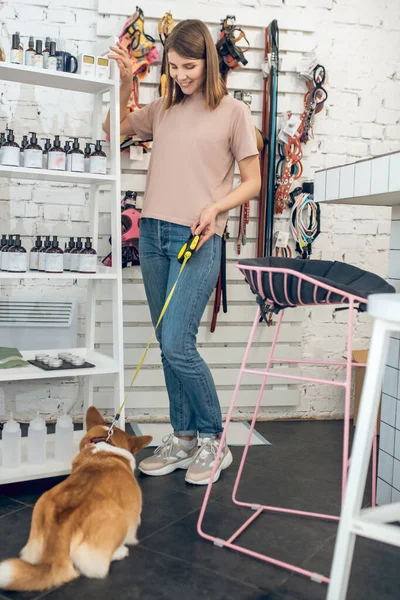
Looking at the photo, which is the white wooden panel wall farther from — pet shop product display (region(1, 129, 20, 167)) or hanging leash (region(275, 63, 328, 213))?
pet shop product display (region(1, 129, 20, 167))

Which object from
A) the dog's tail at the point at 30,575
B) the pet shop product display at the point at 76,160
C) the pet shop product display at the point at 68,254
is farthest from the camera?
the pet shop product display at the point at 68,254

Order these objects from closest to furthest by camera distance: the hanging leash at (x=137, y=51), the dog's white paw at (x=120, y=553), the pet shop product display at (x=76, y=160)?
1. the dog's white paw at (x=120, y=553)
2. the pet shop product display at (x=76, y=160)
3. the hanging leash at (x=137, y=51)

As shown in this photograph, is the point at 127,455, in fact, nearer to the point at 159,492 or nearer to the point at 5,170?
the point at 159,492

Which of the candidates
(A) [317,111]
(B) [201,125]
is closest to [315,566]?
(B) [201,125]

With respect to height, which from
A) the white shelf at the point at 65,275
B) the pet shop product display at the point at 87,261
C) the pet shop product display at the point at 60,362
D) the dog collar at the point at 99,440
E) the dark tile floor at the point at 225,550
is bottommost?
the dark tile floor at the point at 225,550

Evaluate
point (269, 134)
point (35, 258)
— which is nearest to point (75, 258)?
point (35, 258)

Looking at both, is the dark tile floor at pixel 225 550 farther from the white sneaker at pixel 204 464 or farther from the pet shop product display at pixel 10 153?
the pet shop product display at pixel 10 153

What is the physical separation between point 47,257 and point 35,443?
0.70 metres

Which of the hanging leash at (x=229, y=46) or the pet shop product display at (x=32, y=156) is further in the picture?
the hanging leash at (x=229, y=46)

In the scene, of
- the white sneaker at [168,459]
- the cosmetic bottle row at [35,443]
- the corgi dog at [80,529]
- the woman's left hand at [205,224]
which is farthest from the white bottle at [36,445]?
the woman's left hand at [205,224]

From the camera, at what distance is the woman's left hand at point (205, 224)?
2.20m

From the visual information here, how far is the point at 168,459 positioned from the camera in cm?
247

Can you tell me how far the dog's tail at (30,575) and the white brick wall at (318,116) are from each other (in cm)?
163

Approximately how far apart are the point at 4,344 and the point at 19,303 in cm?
21
